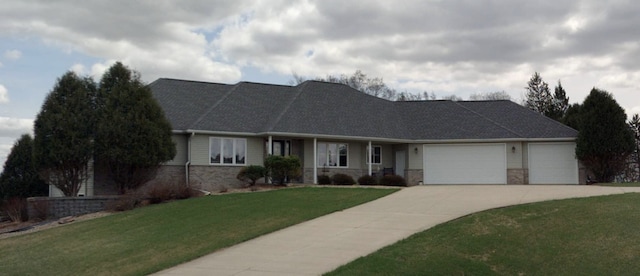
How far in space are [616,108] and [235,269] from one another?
80.6ft

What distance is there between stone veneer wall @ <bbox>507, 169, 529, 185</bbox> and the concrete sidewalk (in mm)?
10154

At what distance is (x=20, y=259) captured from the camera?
1531cm

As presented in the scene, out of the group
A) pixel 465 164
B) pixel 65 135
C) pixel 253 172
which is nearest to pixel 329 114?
pixel 253 172

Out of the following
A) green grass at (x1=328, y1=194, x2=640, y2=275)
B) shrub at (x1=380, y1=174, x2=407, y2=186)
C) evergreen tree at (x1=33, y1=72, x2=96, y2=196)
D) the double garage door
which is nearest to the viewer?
green grass at (x1=328, y1=194, x2=640, y2=275)

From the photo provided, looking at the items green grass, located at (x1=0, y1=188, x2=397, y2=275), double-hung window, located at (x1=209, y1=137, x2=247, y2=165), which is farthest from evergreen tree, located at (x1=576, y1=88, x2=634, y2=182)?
double-hung window, located at (x1=209, y1=137, x2=247, y2=165)

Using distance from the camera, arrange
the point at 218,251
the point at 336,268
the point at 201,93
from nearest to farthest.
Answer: the point at 336,268
the point at 218,251
the point at 201,93

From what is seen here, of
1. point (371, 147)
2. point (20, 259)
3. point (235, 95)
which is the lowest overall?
point (20, 259)

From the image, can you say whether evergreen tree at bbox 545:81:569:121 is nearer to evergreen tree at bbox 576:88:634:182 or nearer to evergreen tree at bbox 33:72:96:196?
evergreen tree at bbox 576:88:634:182

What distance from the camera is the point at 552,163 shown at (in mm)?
30906

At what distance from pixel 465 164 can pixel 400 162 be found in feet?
12.1

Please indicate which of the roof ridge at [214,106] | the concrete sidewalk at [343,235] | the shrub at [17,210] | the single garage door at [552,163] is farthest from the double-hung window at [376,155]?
the shrub at [17,210]

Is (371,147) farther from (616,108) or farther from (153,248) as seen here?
(153,248)

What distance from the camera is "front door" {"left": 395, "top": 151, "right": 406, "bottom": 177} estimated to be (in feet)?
109

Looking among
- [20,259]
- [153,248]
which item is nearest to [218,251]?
[153,248]
